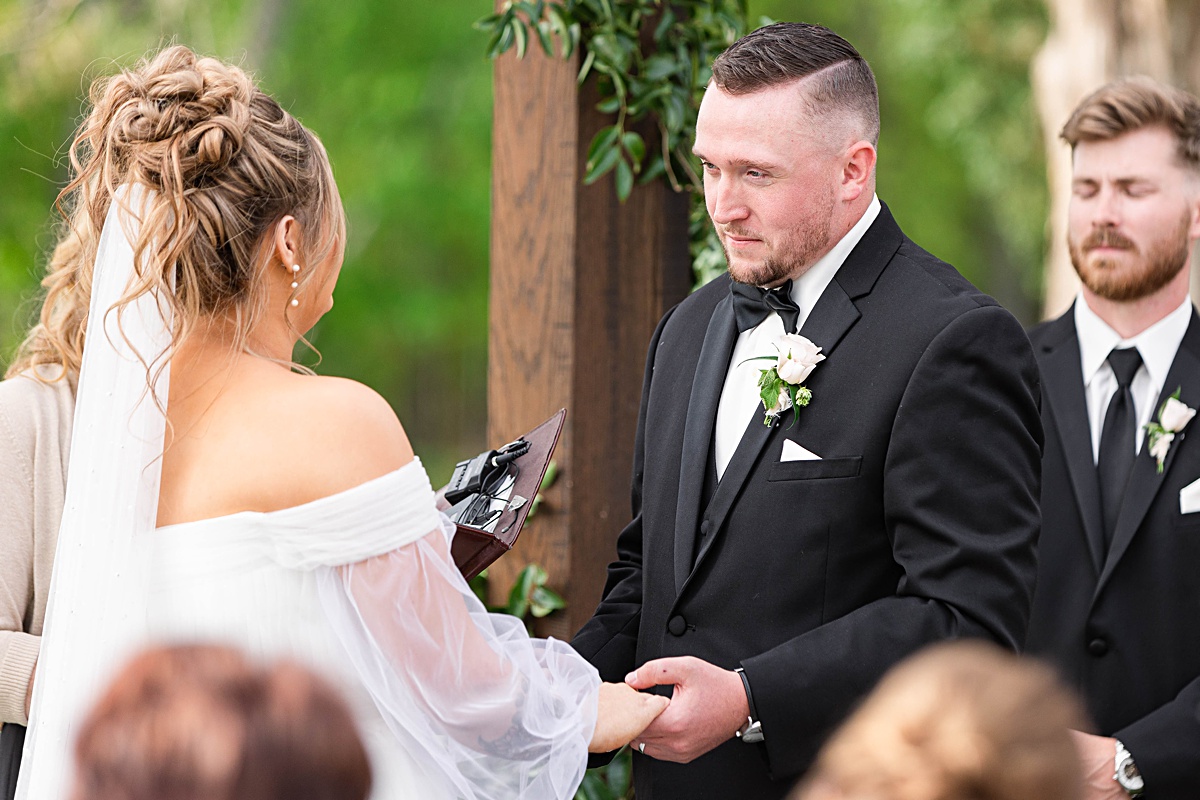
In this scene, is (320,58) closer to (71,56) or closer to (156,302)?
(71,56)

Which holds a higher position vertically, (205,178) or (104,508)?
(205,178)

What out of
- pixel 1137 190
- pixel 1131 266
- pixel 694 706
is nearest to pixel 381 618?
pixel 694 706

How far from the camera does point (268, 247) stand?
217 cm

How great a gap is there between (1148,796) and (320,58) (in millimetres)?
13655

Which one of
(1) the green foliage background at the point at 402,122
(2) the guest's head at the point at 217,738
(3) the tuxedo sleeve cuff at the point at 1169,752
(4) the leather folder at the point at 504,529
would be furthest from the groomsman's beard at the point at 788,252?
(1) the green foliage background at the point at 402,122

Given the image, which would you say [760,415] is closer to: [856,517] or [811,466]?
[811,466]

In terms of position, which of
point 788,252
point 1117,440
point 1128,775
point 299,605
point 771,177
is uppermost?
point 771,177

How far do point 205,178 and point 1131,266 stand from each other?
239cm

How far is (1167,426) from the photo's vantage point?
10.4 ft

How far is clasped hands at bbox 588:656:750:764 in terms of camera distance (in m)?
2.32

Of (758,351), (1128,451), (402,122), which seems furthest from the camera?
(402,122)

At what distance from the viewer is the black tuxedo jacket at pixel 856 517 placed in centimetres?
231

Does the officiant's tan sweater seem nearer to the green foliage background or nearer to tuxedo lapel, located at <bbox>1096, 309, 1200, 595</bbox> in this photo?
tuxedo lapel, located at <bbox>1096, 309, 1200, 595</bbox>

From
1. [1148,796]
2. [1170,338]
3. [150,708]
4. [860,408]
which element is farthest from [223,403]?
[1170,338]
